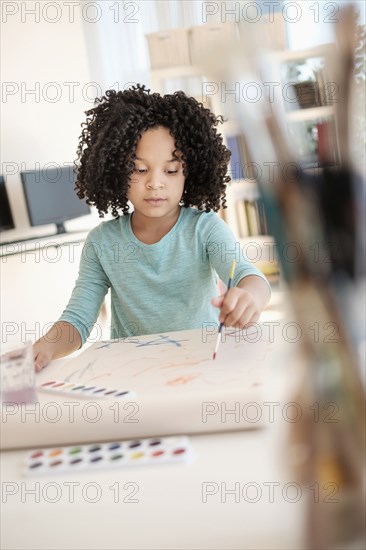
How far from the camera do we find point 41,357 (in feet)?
3.52

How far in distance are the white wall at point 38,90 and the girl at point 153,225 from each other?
303cm

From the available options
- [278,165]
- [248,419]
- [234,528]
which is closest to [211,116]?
[248,419]

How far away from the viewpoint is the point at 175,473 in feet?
2.06

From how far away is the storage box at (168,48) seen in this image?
12.0ft

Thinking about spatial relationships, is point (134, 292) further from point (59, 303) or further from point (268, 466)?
point (59, 303)

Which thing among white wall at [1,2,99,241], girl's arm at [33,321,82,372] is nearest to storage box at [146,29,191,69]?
white wall at [1,2,99,241]

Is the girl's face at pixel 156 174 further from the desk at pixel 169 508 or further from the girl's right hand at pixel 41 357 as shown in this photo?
the desk at pixel 169 508

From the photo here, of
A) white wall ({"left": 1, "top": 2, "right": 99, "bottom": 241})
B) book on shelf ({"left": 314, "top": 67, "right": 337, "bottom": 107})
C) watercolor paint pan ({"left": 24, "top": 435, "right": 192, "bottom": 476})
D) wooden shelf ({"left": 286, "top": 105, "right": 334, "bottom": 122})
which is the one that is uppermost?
white wall ({"left": 1, "top": 2, "right": 99, "bottom": 241})

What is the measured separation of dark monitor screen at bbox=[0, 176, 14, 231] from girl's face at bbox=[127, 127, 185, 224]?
9.92 feet

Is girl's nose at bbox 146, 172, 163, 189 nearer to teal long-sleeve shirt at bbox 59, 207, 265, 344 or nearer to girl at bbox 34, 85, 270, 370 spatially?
girl at bbox 34, 85, 270, 370

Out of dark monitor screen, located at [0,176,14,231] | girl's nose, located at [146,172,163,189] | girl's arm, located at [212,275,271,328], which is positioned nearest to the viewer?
girl's arm, located at [212,275,271,328]

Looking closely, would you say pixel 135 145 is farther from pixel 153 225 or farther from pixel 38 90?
pixel 38 90

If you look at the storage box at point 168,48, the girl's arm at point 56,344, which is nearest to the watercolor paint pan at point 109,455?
the girl's arm at point 56,344

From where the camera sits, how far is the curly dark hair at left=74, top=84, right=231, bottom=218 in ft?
4.33
